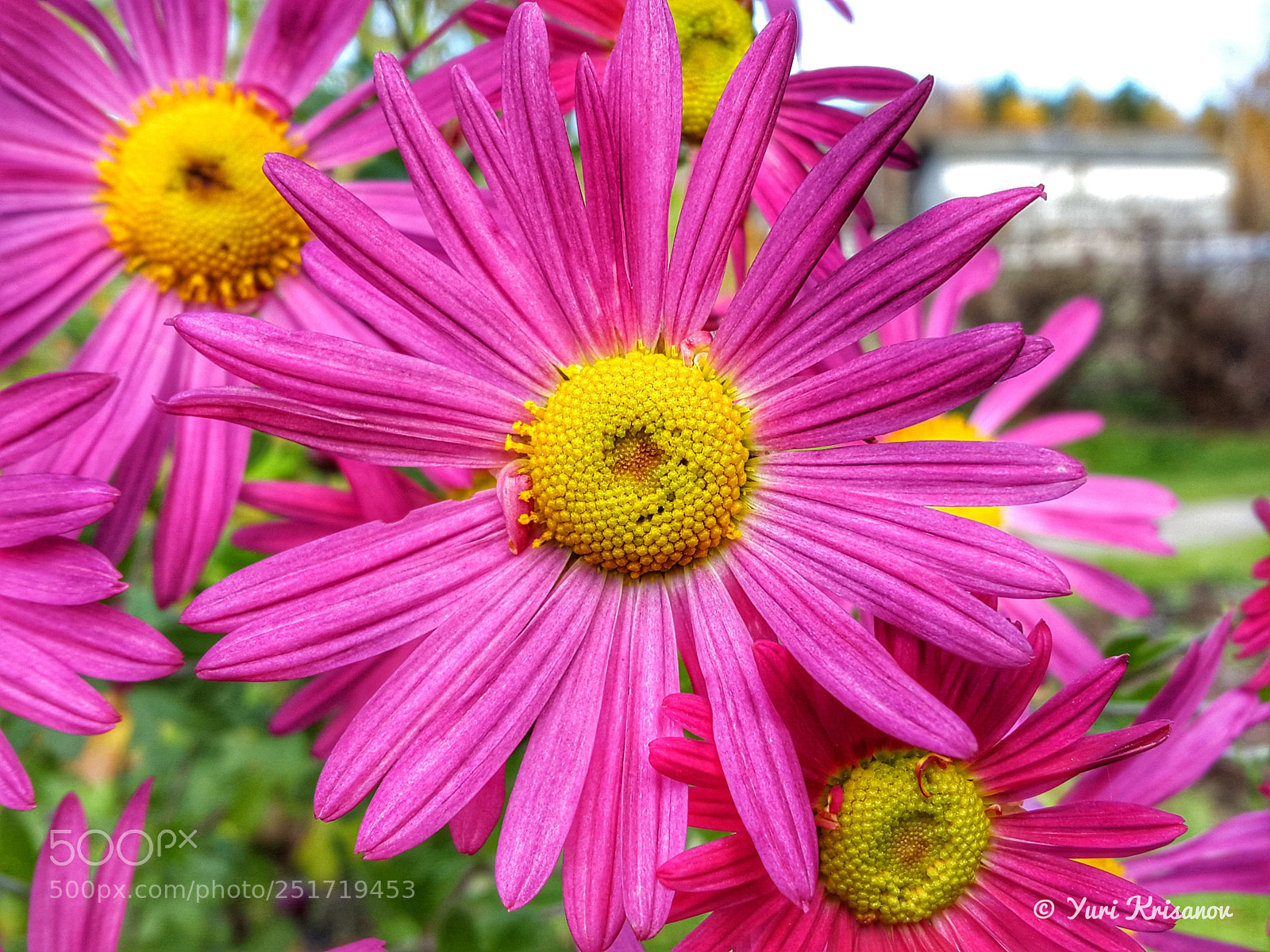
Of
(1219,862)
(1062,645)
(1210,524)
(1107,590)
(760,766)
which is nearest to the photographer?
(760,766)

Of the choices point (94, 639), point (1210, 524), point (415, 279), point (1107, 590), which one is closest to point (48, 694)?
point (94, 639)

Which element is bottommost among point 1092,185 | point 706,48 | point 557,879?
point 557,879

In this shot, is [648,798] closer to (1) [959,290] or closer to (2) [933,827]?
(2) [933,827]

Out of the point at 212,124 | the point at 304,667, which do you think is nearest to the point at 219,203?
the point at 212,124

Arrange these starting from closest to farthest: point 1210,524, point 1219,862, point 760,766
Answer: point 760,766
point 1219,862
point 1210,524

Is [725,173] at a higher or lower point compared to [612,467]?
higher

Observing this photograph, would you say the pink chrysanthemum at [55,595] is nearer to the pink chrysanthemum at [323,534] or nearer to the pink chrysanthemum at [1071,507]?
the pink chrysanthemum at [323,534]

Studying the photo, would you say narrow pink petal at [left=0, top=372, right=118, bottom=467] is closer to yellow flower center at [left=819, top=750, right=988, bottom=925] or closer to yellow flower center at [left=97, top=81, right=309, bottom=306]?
yellow flower center at [left=97, top=81, right=309, bottom=306]

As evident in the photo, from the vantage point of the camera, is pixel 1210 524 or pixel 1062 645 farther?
pixel 1210 524

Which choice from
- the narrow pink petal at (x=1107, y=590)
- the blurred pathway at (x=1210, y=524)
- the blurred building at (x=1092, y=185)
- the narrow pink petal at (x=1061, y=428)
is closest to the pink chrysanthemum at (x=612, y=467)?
the narrow pink petal at (x=1107, y=590)
